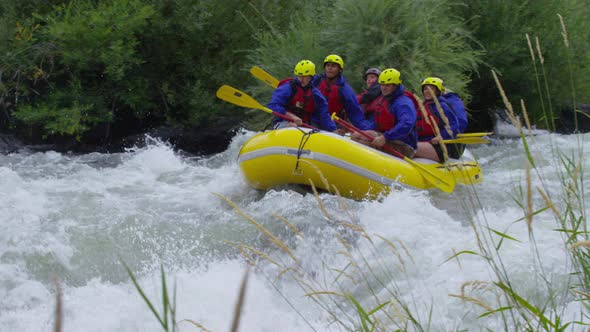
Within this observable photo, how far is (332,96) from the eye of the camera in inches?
252

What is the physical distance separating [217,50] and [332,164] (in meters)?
5.46

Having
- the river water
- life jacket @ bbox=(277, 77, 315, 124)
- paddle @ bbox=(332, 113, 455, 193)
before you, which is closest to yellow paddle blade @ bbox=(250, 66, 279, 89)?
life jacket @ bbox=(277, 77, 315, 124)

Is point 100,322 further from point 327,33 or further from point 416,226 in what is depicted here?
point 327,33

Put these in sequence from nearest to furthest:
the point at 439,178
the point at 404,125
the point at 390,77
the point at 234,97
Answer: the point at 439,178, the point at 404,125, the point at 390,77, the point at 234,97

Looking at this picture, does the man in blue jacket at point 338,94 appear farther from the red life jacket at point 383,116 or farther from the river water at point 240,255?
the river water at point 240,255

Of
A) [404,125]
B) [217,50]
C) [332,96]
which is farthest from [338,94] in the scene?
[217,50]

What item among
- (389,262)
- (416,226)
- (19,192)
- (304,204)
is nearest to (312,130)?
(304,204)

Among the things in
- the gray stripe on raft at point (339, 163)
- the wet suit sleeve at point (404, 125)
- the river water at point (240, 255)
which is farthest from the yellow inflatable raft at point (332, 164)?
the wet suit sleeve at point (404, 125)

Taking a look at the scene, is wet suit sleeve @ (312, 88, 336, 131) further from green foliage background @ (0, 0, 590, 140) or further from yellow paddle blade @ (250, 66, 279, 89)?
green foliage background @ (0, 0, 590, 140)

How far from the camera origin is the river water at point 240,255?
308cm

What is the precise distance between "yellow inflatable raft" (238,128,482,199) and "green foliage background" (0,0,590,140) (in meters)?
2.76

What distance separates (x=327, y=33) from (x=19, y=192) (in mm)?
4520

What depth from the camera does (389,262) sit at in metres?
3.84

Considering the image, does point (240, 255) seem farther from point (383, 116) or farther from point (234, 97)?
point (383, 116)
